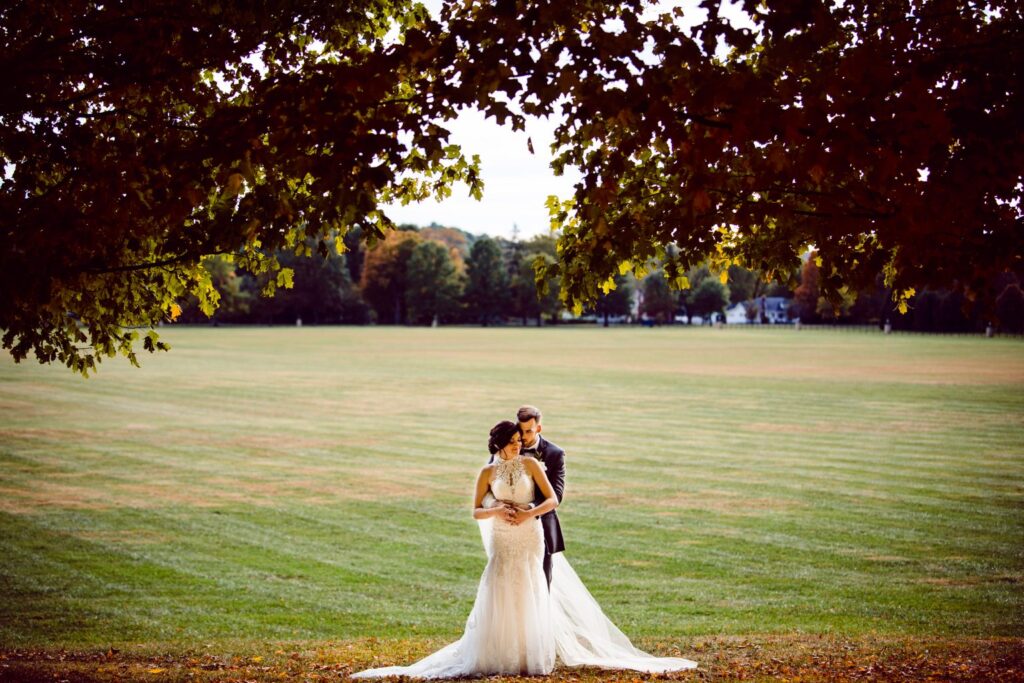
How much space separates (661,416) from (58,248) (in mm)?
25793

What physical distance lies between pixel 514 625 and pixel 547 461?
1.61m

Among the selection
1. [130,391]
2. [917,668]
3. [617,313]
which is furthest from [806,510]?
→ [617,313]

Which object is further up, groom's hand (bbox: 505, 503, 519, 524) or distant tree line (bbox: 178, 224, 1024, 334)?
distant tree line (bbox: 178, 224, 1024, 334)

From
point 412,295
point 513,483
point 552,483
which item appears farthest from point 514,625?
point 412,295

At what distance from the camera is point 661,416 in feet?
105

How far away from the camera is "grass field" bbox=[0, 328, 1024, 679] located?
11.7m

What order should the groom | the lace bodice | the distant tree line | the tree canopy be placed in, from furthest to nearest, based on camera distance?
1. the distant tree line
2. the groom
3. the lace bodice
4. the tree canopy

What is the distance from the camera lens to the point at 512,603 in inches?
328

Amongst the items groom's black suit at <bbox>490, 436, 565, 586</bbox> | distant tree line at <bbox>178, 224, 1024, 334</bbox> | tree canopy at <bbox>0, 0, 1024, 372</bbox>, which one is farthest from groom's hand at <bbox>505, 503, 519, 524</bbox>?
distant tree line at <bbox>178, 224, 1024, 334</bbox>

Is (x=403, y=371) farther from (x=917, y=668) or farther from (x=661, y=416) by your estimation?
(x=917, y=668)

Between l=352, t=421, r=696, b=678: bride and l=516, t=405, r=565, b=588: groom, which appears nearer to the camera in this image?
l=352, t=421, r=696, b=678: bride

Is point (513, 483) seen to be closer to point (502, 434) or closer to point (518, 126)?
point (502, 434)

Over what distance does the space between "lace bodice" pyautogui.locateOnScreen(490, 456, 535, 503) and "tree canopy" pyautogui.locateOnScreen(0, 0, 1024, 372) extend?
172 cm

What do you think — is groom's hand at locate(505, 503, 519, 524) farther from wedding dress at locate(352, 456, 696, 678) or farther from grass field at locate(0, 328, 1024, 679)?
grass field at locate(0, 328, 1024, 679)
